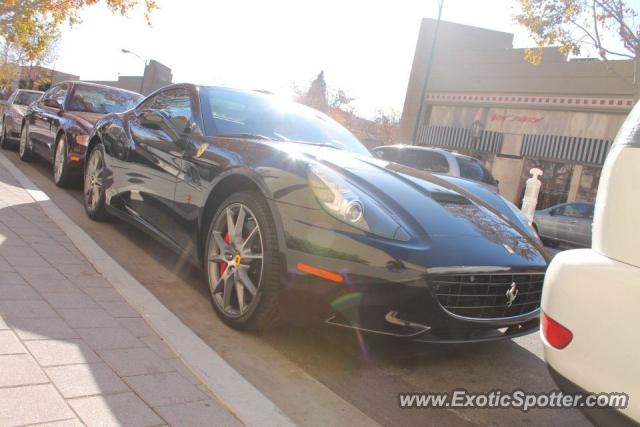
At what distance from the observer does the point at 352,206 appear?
280 centimetres

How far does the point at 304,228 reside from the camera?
9.18 feet

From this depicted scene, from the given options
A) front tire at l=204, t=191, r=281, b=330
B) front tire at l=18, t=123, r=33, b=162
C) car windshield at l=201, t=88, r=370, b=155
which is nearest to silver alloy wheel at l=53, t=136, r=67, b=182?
front tire at l=18, t=123, r=33, b=162

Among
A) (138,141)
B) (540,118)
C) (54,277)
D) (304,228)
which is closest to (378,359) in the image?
(304,228)

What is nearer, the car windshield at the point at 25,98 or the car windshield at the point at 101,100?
the car windshield at the point at 101,100

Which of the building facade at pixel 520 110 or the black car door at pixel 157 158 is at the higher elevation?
the building facade at pixel 520 110

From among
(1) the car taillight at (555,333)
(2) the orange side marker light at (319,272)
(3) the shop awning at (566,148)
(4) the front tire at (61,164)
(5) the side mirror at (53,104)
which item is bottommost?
(4) the front tire at (61,164)

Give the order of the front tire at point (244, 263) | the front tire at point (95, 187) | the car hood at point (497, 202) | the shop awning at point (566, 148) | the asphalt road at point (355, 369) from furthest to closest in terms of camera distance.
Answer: the shop awning at point (566, 148)
the front tire at point (95, 187)
the car hood at point (497, 202)
the front tire at point (244, 263)
the asphalt road at point (355, 369)

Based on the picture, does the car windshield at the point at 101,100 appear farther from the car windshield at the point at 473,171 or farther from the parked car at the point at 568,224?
the parked car at the point at 568,224

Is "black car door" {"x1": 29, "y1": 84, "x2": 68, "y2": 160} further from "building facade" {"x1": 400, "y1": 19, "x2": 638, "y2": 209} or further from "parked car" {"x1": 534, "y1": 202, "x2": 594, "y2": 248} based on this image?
"building facade" {"x1": 400, "y1": 19, "x2": 638, "y2": 209}

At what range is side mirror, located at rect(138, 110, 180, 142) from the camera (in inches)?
161

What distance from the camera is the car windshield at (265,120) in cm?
392

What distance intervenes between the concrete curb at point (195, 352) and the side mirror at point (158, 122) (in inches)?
41.2

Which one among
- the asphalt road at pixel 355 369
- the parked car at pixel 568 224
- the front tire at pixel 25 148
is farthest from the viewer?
the parked car at pixel 568 224

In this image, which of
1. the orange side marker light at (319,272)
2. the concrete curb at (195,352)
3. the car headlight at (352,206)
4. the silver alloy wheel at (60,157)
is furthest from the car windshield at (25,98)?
the orange side marker light at (319,272)
